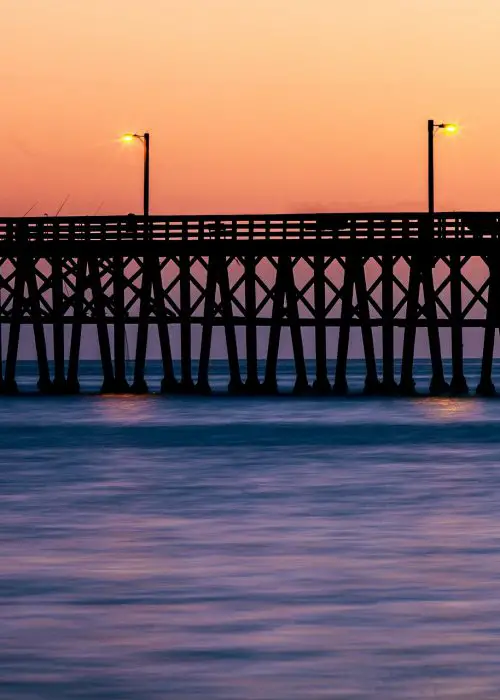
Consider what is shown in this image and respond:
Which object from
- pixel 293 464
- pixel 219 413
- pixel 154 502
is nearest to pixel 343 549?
pixel 154 502

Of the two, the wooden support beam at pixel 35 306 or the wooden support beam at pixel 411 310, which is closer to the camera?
the wooden support beam at pixel 411 310

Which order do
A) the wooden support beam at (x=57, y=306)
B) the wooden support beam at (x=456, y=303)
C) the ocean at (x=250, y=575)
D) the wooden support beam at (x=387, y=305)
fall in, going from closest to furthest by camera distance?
the ocean at (x=250, y=575)
the wooden support beam at (x=456, y=303)
the wooden support beam at (x=387, y=305)
the wooden support beam at (x=57, y=306)

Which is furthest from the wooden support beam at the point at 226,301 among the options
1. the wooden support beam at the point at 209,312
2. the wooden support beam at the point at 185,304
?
the wooden support beam at the point at 185,304

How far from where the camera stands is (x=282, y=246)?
4275 cm

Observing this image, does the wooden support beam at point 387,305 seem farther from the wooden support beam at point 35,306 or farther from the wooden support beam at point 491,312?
the wooden support beam at point 35,306

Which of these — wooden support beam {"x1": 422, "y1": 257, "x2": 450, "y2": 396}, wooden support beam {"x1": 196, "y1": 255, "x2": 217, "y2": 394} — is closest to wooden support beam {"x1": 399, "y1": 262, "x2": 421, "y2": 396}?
wooden support beam {"x1": 422, "y1": 257, "x2": 450, "y2": 396}

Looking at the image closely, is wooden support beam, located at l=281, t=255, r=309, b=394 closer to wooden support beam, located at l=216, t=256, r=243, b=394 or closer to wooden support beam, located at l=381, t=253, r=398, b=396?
wooden support beam, located at l=216, t=256, r=243, b=394

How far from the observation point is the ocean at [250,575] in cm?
1011

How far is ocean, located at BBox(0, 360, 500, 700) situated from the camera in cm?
1011

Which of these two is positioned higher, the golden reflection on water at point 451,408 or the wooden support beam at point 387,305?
the wooden support beam at point 387,305

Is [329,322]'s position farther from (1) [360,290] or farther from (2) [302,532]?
(2) [302,532]

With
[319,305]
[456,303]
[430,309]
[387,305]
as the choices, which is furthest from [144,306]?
[456,303]

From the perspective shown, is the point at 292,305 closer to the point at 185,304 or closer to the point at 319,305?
the point at 319,305

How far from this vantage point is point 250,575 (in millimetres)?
13812
